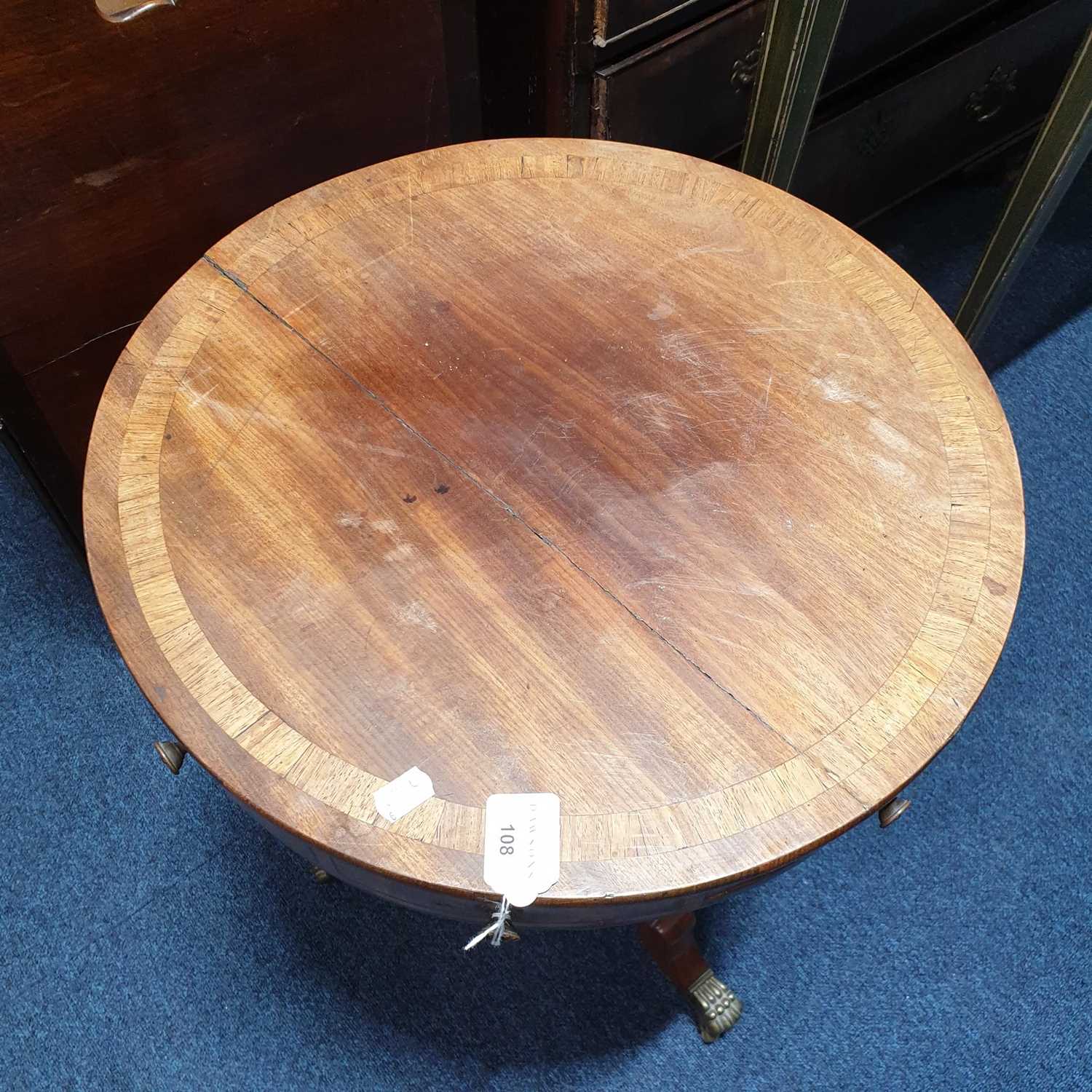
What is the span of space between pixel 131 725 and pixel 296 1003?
47cm

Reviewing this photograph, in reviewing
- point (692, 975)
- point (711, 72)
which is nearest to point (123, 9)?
point (711, 72)

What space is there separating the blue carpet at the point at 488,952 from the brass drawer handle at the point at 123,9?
0.89 m

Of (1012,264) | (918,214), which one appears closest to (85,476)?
(1012,264)

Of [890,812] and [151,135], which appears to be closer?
[890,812]

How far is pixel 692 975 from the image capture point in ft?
4.05

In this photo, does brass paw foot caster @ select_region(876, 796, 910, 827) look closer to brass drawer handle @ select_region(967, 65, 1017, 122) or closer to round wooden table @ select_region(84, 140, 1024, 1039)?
round wooden table @ select_region(84, 140, 1024, 1039)

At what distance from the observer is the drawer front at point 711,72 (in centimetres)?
142

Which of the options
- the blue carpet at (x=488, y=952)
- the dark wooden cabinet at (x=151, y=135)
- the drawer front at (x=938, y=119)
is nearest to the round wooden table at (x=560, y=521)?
the dark wooden cabinet at (x=151, y=135)

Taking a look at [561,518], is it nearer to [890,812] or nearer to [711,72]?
[890,812]

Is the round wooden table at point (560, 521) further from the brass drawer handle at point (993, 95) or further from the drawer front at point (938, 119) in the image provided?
the brass drawer handle at point (993, 95)

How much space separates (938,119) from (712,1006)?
1.59 m

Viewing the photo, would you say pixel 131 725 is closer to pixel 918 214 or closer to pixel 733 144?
pixel 733 144

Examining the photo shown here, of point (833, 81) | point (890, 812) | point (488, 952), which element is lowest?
point (488, 952)

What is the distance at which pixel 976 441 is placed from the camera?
3.13ft
